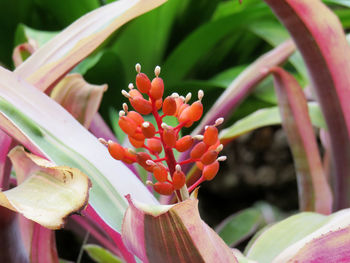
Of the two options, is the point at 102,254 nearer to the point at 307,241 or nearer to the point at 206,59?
the point at 307,241

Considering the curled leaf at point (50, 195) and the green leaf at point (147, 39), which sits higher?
the curled leaf at point (50, 195)

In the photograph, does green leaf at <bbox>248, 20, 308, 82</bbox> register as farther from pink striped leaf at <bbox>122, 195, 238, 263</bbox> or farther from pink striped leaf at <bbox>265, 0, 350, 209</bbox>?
pink striped leaf at <bbox>122, 195, 238, 263</bbox>

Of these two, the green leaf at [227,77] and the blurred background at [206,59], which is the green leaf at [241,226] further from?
the green leaf at [227,77]

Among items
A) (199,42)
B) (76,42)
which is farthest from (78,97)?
(199,42)

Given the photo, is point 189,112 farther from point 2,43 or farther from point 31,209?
point 2,43

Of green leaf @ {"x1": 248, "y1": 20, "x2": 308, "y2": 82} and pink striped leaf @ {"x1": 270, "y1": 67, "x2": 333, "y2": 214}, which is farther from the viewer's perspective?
green leaf @ {"x1": 248, "y1": 20, "x2": 308, "y2": 82}

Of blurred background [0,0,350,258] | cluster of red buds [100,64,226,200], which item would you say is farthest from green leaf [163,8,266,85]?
cluster of red buds [100,64,226,200]

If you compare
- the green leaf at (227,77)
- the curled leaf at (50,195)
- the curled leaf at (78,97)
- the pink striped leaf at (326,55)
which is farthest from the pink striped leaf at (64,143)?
the green leaf at (227,77)
